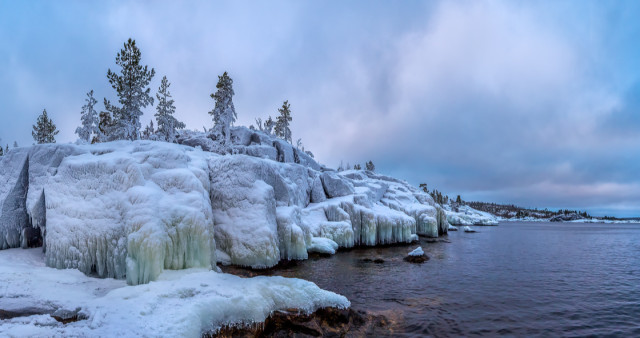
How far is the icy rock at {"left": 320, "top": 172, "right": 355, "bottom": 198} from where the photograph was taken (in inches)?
1438

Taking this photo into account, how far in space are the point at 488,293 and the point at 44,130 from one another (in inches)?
2995

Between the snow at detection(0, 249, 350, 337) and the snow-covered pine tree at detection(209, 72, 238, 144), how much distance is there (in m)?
38.4

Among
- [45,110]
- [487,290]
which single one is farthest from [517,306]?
[45,110]

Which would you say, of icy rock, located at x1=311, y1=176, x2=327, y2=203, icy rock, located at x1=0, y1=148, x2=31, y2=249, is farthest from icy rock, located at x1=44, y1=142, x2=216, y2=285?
icy rock, located at x1=311, y1=176, x2=327, y2=203

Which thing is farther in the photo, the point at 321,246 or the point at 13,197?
the point at 321,246

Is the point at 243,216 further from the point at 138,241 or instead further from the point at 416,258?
the point at 416,258

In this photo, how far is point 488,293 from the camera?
624 inches

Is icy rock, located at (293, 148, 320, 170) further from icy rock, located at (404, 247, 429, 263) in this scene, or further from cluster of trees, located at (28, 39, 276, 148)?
icy rock, located at (404, 247, 429, 263)

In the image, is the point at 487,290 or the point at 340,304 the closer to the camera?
the point at 340,304

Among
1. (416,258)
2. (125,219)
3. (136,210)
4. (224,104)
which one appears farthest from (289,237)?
(224,104)

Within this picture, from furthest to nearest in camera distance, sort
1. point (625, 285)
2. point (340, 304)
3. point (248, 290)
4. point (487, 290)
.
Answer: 1. point (625, 285)
2. point (487, 290)
3. point (340, 304)
4. point (248, 290)

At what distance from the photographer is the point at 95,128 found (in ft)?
156

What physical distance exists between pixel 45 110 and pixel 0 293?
6704cm

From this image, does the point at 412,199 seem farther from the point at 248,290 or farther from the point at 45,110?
the point at 45,110
